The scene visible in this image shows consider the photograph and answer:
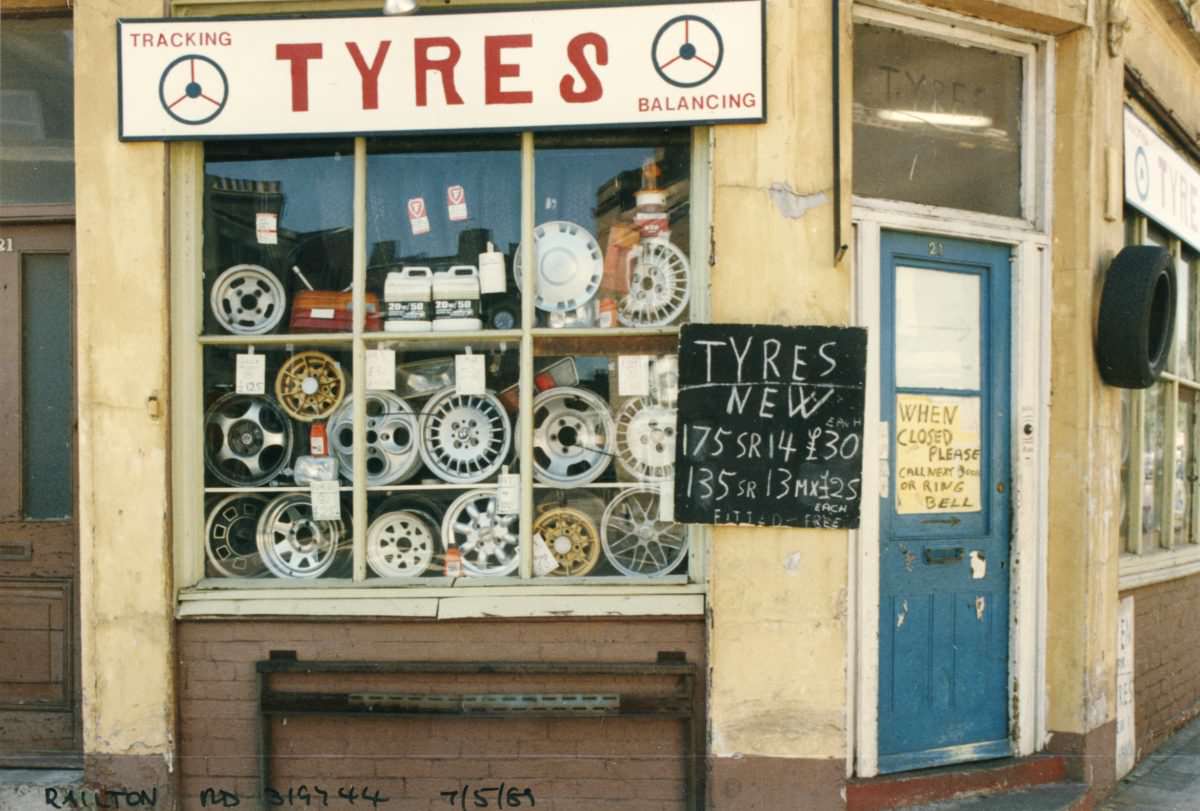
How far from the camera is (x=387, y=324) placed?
490 cm

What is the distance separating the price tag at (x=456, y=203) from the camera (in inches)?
193

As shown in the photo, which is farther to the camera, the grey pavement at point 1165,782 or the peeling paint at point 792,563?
the grey pavement at point 1165,782

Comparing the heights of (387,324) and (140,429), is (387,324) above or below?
above

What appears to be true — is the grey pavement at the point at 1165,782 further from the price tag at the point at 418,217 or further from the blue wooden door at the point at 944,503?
the price tag at the point at 418,217

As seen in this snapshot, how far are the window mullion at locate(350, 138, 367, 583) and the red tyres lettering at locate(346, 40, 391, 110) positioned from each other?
0.64 feet

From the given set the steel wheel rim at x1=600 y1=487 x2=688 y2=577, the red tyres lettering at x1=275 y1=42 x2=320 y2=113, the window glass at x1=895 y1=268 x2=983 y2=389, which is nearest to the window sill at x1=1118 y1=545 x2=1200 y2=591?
the window glass at x1=895 y1=268 x2=983 y2=389

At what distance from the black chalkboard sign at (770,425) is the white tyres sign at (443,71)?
39.9 inches

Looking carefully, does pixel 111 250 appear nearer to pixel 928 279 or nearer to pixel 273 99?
pixel 273 99

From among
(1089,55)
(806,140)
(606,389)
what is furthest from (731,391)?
(1089,55)

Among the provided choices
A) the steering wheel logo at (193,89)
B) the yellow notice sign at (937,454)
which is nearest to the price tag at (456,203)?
the steering wheel logo at (193,89)

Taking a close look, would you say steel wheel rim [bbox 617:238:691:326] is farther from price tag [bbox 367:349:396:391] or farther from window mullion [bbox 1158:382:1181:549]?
window mullion [bbox 1158:382:1181:549]

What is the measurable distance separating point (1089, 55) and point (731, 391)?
2586 mm

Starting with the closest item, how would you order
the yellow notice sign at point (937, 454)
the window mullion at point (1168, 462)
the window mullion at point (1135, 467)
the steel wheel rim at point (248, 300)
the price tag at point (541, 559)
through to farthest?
the price tag at point (541, 559)
the steel wheel rim at point (248, 300)
the yellow notice sign at point (937, 454)
the window mullion at point (1135, 467)
the window mullion at point (1168, 462)

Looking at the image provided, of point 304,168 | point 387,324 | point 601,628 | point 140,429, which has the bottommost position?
point 601,628
